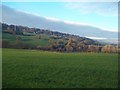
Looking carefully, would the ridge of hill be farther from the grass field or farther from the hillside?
the grass field

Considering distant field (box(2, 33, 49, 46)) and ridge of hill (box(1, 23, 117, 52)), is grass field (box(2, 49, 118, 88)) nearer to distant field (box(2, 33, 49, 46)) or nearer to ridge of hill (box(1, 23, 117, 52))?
ridge of hill (box(1, 23, 117, 52))

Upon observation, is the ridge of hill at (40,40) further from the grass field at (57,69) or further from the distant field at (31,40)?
the grass field at (57,69)

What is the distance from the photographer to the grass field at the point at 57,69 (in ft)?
31.1

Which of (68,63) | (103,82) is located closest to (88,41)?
(68,63)

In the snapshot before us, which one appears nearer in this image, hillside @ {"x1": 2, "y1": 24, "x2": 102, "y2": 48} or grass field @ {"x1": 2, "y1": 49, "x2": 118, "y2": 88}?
grass field @ {"x1": 2, "y1": 49, "x2": 118, "y2": 88}

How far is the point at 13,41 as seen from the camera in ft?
35.5

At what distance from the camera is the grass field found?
948cm

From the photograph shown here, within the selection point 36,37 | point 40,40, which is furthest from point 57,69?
point 36,37

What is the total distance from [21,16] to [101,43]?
3.12m

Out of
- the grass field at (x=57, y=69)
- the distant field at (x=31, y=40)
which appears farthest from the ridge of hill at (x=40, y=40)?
the grass field at (x=57, y=69)

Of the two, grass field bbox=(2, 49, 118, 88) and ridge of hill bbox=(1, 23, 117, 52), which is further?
ridge of hill bbox=(1, 23, 117, 52)

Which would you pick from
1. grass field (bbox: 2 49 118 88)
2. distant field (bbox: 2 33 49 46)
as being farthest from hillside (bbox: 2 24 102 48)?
grass field (bbox: 2 49 118 88)

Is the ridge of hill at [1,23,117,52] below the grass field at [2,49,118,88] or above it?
above

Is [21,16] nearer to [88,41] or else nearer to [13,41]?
[13,41]
